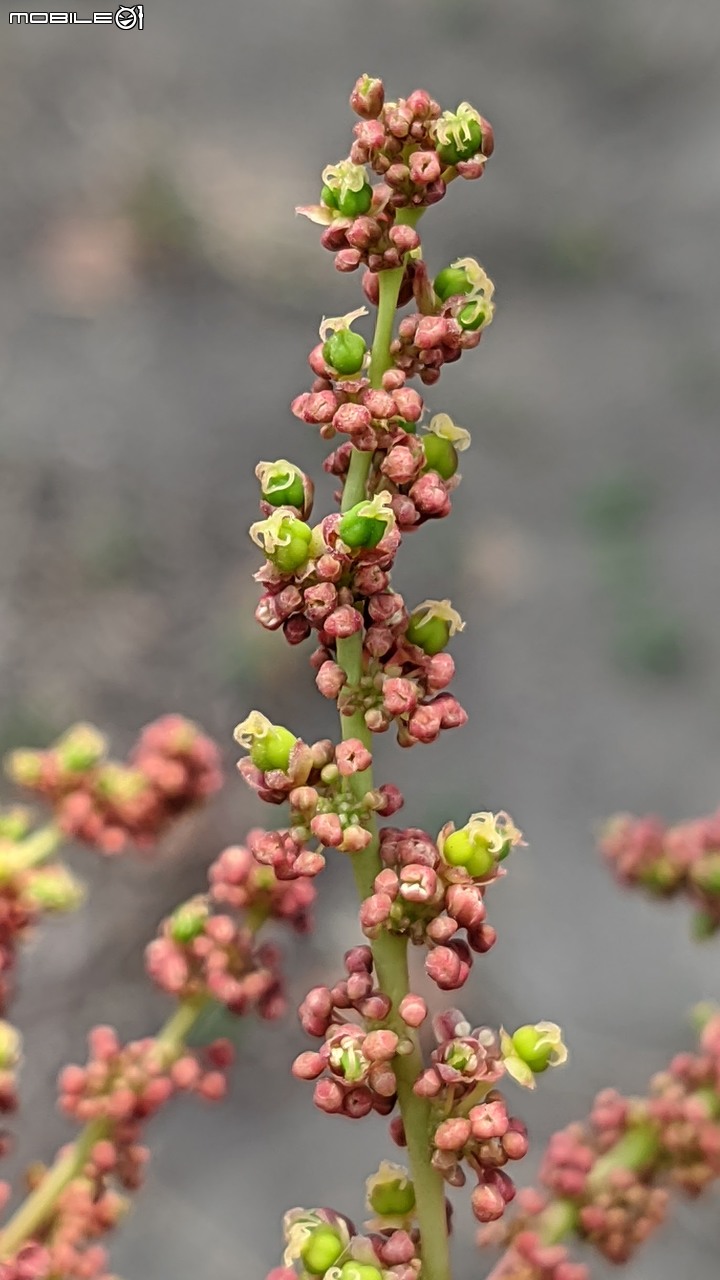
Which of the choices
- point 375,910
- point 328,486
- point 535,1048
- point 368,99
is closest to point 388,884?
point 375,910

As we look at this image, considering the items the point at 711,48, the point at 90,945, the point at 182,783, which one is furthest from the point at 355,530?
the point at 711,48

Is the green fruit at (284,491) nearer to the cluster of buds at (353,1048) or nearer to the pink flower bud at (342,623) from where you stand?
the pink flower bud at (342,623)

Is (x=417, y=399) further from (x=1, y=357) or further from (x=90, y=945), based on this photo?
(x=1, y=357)

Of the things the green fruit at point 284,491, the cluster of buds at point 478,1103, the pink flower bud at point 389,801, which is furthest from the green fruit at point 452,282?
the cluster of buds at point 478,1103

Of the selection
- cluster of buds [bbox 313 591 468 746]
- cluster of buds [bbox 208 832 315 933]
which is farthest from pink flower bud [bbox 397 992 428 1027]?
cluster of buds [bbox 208 832 315 933]

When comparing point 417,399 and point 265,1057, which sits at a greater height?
point 265,1057

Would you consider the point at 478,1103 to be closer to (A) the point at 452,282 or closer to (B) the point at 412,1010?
(B) the point at 412,1010

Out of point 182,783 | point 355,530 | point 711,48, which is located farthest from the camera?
point 711,48
